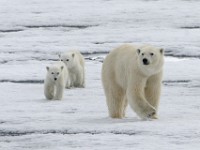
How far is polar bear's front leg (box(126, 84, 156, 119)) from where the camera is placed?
7449mm

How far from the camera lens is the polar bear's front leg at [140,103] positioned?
7.45 metres

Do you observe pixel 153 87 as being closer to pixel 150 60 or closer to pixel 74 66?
pixel 150 60

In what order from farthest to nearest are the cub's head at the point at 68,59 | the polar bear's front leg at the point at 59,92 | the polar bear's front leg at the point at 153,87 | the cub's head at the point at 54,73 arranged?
1. the cub's head at the point at 68,59
2. the cub's head at the point at 54,73
3. the polar bear's front leg at the point at 59,92
4. the polar bear's front leg at the point at 153,87

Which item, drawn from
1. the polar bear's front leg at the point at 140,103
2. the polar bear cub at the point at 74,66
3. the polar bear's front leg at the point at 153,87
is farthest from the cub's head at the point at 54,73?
the polar bear's front leg at the point at 140,103

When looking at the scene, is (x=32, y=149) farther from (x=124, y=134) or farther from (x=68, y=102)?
(x=68, y=102)

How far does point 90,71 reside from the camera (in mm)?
13078

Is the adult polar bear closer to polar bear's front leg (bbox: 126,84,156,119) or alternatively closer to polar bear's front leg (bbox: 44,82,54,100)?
polar bear's front leg (bbox: 126,84,156,119)

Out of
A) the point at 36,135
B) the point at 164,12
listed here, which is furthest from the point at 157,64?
the point at 164,12

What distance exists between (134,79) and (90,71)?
5529 millimetres

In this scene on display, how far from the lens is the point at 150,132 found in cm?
679

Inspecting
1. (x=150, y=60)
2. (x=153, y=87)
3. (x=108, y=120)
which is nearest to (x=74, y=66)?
(x=108, y=120)

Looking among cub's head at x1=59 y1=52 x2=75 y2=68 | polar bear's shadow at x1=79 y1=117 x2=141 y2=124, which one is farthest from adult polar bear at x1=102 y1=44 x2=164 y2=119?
cub's head at x1=59 y1=52 x2=75 y2=68

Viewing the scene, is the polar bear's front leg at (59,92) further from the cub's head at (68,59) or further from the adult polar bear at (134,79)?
the adult polar bear at (134,79)

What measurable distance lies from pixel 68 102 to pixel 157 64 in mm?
2533
